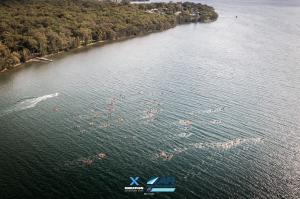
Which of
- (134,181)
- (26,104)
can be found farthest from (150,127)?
(26,104)

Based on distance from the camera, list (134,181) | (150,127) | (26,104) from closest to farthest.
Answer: (134,181)
(150,127)
(26,104)

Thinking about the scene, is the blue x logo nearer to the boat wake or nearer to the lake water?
the lake water

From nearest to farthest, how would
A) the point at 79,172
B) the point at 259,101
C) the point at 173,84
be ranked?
the point at 79,172, the point at 259,101, the point at 173,84

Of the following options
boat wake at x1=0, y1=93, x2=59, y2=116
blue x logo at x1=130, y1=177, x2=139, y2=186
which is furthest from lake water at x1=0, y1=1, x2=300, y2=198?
blue x logo at x1=130, y1=177, x2=139, y2=186

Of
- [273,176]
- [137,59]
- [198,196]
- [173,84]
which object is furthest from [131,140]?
[137,59]

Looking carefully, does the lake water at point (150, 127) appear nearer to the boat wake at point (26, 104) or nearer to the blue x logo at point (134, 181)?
the boat wake at point (26, 104)

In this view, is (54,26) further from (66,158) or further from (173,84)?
(66,158)

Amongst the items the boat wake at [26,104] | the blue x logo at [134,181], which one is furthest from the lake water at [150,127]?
the blue x logo at [134,181]

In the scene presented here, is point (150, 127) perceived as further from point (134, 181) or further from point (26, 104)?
point (26, 104)
